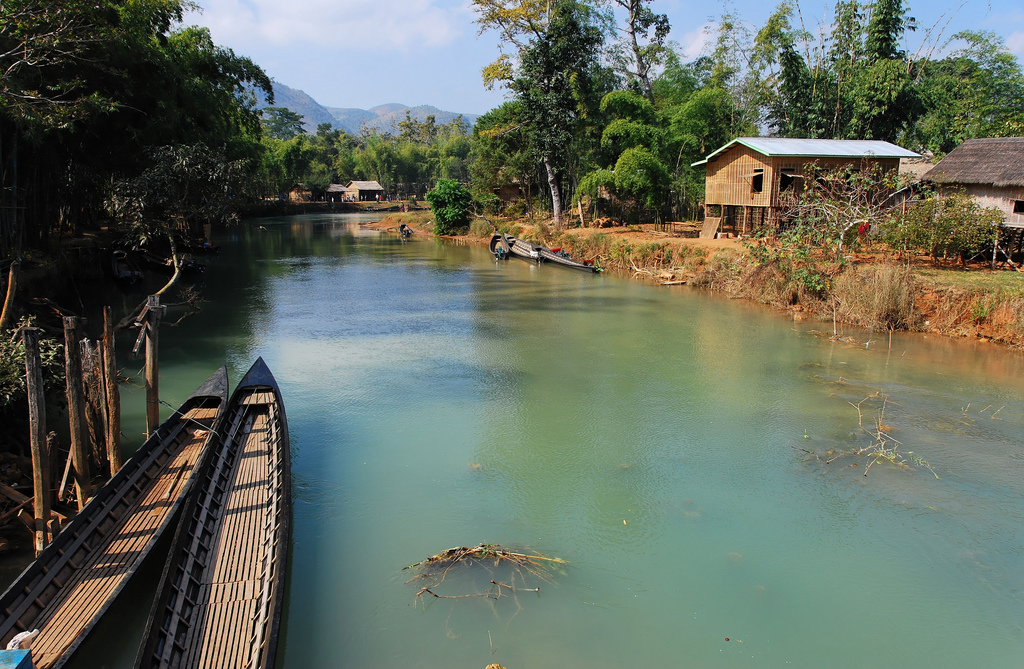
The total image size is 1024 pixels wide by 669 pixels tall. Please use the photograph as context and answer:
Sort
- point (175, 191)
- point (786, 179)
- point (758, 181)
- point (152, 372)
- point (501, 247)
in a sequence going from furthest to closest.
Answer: point (501, 247)
point (758, 181)
point (786, 179)
point (175, 191)
point (152, 372)

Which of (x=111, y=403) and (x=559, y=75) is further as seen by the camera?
(x=559, y=75)

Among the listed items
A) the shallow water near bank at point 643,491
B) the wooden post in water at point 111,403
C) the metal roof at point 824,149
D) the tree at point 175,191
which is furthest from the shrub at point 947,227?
the wooden post in water at point 111,403

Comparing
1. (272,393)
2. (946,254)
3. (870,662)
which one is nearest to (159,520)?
(272,393)

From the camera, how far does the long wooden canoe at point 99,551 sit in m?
4.78

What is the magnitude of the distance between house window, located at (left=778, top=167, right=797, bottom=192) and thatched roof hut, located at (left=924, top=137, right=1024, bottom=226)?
408 centimetres

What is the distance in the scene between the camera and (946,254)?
52.6 feet

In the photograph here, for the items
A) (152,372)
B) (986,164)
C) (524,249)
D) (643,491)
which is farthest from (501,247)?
(643,491)

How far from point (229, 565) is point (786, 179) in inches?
787

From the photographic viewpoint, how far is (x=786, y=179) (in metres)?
20.7

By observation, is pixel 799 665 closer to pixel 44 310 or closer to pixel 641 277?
pixel 44 310

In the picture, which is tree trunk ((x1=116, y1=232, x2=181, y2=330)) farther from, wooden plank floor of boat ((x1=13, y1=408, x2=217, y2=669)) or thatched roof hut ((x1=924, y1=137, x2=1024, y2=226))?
thatched roof hut ((x1=924, y1=137, x2=1024, y2=226))

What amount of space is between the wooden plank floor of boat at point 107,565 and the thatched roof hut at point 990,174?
17.9m

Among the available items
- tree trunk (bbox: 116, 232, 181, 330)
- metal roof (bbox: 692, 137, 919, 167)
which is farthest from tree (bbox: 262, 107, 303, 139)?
tree trunk (bbox: 116, 232, 181, 330)

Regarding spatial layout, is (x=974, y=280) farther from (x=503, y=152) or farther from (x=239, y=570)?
(x=503, y=152)
